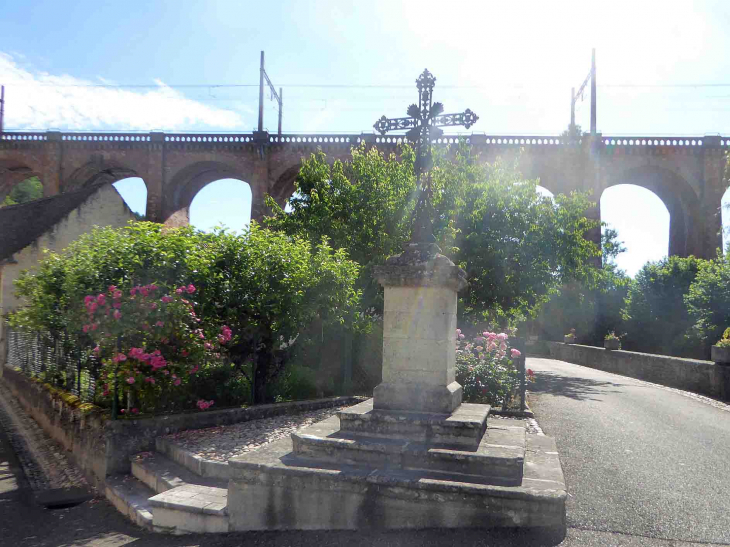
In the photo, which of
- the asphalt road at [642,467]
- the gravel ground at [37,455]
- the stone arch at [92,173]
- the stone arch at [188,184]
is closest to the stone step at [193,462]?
the gravel ground at [37,455]

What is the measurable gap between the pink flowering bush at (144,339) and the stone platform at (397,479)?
9.13 feet

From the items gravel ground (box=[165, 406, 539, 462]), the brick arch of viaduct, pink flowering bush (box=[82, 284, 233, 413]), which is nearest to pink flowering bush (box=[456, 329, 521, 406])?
gravel ground (box=[165, 406, 539, 462])

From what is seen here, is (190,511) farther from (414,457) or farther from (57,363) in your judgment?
(57,363)

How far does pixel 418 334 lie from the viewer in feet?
17.6

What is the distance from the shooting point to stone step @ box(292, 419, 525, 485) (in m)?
4.36

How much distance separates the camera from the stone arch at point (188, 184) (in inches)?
1281

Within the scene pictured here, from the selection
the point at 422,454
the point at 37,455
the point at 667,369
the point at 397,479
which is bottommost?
the point at 37,455

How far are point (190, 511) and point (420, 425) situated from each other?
222cm

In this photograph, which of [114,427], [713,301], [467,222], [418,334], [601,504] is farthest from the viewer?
[713,301]

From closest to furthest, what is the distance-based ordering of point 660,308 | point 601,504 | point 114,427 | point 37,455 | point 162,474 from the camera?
point 601,504, point 162,474, point 114,427, point 37,455, point 660,308

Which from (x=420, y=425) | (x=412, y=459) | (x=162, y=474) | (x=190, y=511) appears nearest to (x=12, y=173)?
(x=162, y=474)

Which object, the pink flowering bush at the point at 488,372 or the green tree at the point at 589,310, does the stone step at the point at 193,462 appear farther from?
the green tree at the point at 589,310

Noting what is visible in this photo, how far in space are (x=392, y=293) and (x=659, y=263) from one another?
3032 centimetres

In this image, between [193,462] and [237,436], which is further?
[237,436]
